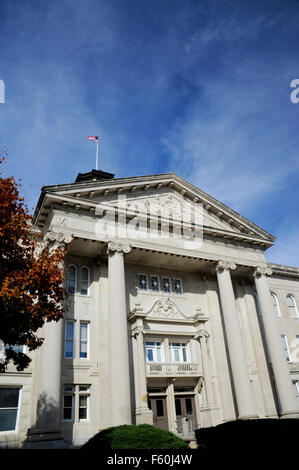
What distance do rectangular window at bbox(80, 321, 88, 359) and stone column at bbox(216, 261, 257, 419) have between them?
976 cm

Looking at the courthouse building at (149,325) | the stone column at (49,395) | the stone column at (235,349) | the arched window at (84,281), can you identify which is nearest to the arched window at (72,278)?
the courthouse building at (149,325)

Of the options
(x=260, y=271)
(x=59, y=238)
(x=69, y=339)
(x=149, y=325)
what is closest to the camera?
(x=59, y=238)

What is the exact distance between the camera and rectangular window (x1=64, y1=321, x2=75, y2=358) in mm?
22547

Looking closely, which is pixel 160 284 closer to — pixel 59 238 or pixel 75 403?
pixel 59 238

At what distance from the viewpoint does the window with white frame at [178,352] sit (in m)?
26.1

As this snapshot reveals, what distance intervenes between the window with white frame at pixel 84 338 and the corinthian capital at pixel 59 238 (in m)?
5.29

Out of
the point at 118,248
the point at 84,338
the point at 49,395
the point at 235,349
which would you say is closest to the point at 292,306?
the point at 235,349

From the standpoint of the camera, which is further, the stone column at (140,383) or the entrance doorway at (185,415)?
the entrance doorway at (185,415)

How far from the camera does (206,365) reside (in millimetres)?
25750

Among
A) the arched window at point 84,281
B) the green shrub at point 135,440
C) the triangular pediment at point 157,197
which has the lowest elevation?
the green shrub at point 135,440

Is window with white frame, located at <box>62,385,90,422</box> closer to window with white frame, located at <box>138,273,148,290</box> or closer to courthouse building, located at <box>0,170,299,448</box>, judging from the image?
courthouse building, located at <box>0,170,299,448</box>

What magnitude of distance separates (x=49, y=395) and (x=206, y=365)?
1144cm

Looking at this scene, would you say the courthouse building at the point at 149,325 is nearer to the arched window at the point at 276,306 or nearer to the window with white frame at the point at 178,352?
the window with white frame at the point at 178,352
